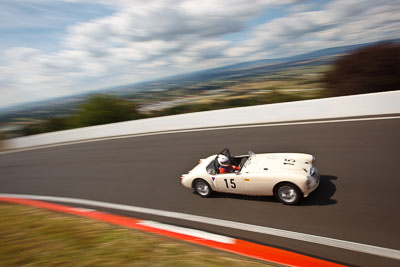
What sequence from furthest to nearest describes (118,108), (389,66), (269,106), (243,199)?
(118,108) → (389,66) → (269,106) → (243,199)

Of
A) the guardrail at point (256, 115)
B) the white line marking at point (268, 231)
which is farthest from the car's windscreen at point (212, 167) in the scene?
the guardrail at point (256, 115)

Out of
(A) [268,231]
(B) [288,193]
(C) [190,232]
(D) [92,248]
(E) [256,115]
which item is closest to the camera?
(D) [92,248]

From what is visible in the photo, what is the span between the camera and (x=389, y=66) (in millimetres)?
13836

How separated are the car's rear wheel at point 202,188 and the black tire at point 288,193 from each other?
5.08ft

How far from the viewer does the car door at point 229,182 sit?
5570mm

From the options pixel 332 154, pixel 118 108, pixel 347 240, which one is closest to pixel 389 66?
pixel 332 154

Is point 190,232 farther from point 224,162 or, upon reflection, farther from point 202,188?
point 224,162

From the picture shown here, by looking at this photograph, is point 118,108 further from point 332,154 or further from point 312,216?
point 312,216

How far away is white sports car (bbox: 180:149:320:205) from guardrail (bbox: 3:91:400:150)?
574 centimetres

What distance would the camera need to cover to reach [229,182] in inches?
224

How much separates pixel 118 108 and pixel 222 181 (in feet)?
58.2

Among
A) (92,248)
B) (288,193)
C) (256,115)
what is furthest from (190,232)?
(256,115)

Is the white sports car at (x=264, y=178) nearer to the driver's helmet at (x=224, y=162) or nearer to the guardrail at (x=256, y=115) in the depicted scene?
the driver's helmet at (x=224, y=162)

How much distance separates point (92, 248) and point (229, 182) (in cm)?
291
